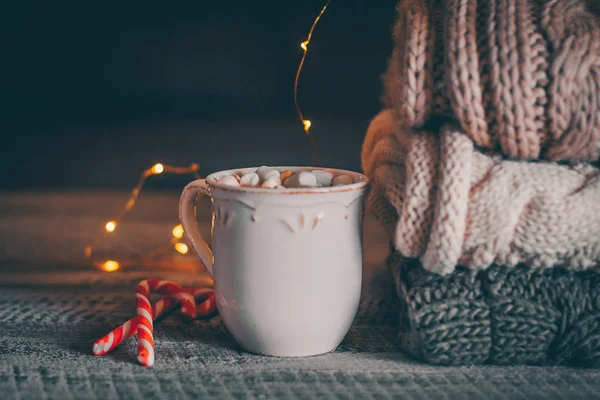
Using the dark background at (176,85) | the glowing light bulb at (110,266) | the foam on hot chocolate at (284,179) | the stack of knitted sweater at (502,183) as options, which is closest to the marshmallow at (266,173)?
the foam on hot chocolate at (284,179)

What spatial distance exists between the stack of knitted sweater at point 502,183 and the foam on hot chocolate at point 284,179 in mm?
74

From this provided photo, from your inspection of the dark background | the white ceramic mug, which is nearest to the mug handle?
the white ceramic mug

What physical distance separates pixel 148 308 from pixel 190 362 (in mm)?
85

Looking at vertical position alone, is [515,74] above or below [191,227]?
above

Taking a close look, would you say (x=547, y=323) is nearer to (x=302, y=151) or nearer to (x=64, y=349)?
(x=64, y=349)

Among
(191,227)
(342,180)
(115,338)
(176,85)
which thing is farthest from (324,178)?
(176,85)

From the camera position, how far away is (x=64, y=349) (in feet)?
1.75

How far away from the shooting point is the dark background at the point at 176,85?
110 centimetres

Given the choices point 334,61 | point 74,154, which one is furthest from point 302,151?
point 74,154

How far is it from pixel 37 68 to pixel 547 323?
1.04 m

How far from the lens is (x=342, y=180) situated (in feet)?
1.80

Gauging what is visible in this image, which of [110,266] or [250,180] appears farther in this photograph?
[110,266]

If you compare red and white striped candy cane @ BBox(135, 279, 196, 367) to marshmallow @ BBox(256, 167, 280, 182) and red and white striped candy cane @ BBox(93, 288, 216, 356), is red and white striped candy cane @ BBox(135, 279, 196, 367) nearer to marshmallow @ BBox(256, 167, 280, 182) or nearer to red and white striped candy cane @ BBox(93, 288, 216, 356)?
red and white striped candy cane @ BBox(93, 288, 216, 356)

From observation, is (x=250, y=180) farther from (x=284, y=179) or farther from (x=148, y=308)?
(x=148, y=308)
